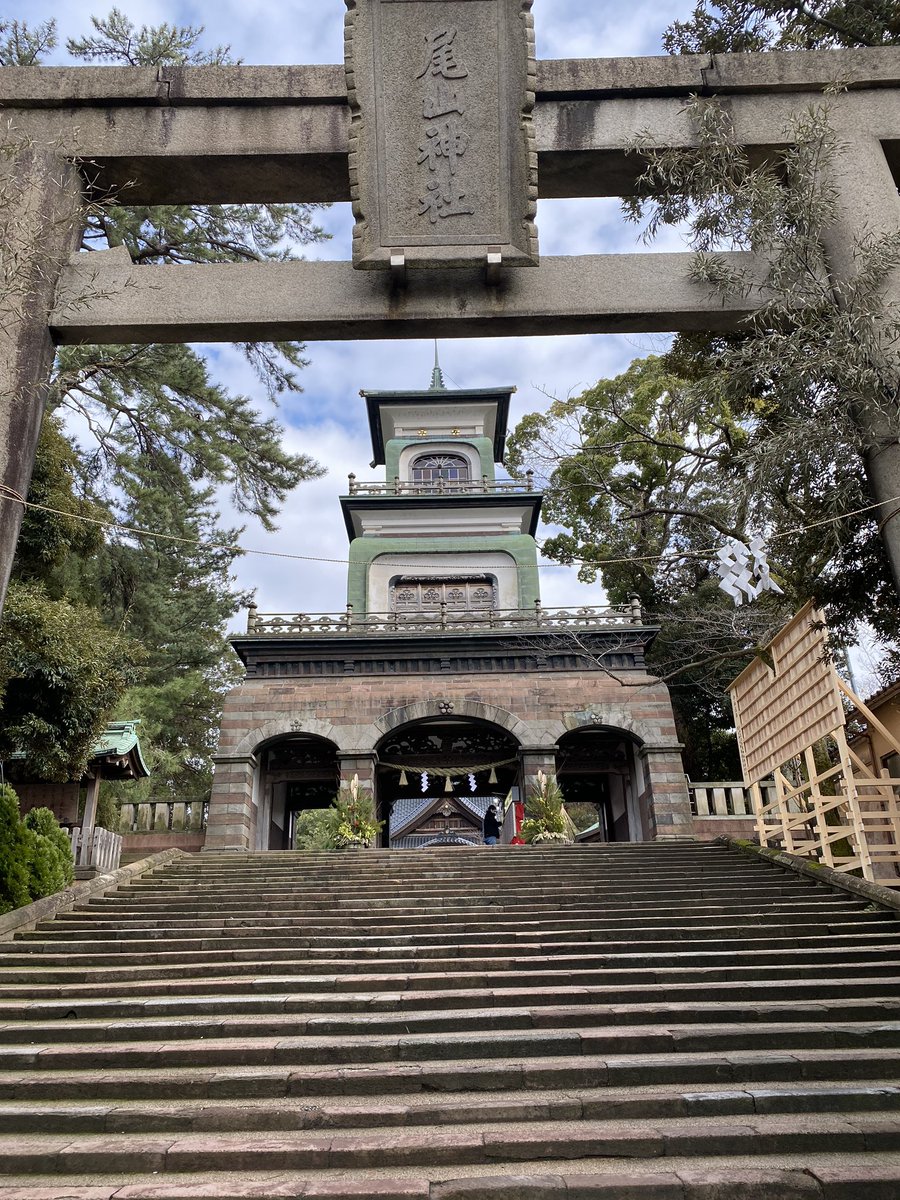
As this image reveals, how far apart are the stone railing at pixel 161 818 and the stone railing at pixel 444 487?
890cm

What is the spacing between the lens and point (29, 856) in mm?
8992

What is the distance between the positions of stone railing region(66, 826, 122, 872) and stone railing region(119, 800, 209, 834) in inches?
174

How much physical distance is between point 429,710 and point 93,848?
7.31 meters

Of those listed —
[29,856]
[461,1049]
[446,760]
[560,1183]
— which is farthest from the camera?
[446,760]

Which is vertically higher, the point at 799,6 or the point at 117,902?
the point at 799,6

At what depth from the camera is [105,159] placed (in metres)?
6.53

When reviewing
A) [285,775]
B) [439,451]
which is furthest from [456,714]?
[439,451]

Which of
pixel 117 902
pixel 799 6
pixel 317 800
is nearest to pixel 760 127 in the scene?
pixel 799 6

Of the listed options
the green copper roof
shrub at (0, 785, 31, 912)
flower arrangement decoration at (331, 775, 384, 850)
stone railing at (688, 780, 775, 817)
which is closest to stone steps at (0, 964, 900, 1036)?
shrub at (0, 785, 31, 912)

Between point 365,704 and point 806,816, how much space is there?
1005 cm

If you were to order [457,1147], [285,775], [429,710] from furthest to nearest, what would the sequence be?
[285,775] < [429,710] < [457,1147]

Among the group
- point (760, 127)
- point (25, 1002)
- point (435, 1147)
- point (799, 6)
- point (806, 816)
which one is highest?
point (799, 6)

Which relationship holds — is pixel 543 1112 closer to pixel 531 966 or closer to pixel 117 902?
pixel 531 966

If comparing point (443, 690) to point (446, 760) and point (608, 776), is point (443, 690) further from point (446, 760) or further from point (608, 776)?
point (608, 776)
